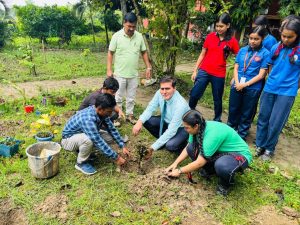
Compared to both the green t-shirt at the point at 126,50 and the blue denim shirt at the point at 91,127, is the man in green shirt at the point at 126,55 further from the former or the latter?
the blue denim shirt at the point at 91,127

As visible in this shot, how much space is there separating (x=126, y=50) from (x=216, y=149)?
2.56m

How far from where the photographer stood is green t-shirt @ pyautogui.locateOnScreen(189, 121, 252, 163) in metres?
3.20

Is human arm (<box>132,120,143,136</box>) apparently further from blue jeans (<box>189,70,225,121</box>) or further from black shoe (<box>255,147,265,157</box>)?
black shoe (<box>255,147,265,157</box>)

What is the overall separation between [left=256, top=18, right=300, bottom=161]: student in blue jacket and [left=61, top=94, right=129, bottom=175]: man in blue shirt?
7.19 feet

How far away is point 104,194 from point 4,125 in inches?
110

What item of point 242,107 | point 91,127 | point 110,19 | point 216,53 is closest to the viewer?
point 91,127

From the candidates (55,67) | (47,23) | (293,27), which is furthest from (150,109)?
(47,23)

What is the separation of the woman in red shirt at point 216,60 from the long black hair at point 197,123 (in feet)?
6.01

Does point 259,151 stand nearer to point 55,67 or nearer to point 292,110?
point 292,110

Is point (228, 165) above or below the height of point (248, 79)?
below

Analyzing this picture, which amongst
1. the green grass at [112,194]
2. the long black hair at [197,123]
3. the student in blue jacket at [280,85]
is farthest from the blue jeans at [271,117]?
the long black hair at [197,123]

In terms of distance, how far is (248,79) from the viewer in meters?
4.48

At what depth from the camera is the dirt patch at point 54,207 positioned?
10.1ft

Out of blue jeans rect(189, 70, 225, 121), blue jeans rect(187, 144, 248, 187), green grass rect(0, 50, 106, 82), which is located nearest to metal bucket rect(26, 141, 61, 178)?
blue jeans rect(187, 144, 248, 187)
